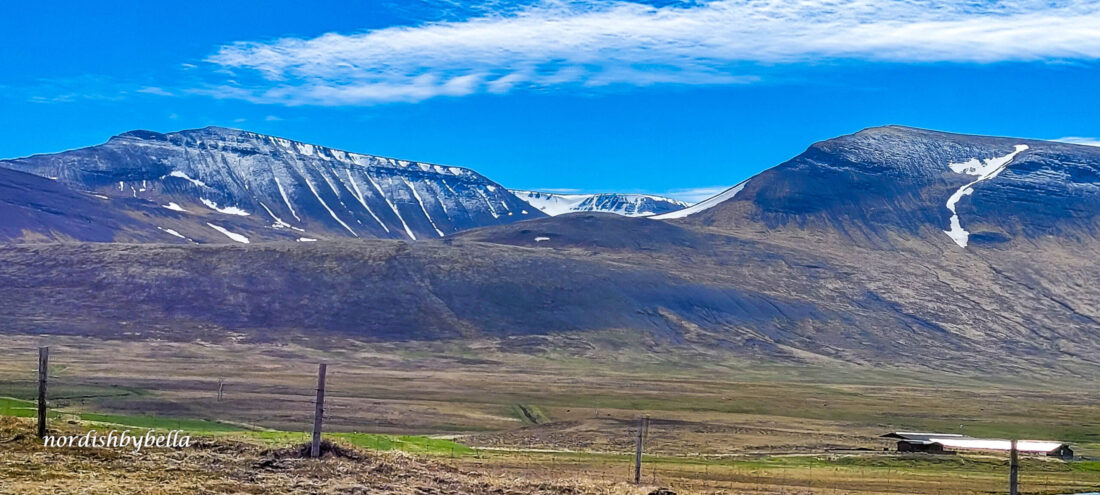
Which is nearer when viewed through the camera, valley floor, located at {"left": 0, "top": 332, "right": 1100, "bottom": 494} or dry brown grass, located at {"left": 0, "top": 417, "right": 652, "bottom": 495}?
dry brown grass, located at {"left": 0, "top": 417, "right": 652, "bottom": 495}

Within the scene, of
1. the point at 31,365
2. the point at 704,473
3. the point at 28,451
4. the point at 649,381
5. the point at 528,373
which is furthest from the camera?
the point at 528,373

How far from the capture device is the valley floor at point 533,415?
3044 centimetres

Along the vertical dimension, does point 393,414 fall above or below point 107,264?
below

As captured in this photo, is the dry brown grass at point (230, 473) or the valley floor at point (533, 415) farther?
the valley floor at point (533, 415)

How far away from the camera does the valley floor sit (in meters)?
30.4

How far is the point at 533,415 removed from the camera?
85938mm

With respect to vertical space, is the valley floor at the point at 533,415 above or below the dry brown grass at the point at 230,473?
below

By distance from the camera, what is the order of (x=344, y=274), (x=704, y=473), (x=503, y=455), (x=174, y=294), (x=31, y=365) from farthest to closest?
(x=344, y=274), (x=174, y=294), (x=31, y=365), (x=503, y=455), (x=704, y=473)

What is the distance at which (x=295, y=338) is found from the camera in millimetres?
156125

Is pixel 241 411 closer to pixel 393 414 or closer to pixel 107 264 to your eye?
pixel 393 414

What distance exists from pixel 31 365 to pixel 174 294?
204 feet

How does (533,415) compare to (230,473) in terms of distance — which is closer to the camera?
(230,473)

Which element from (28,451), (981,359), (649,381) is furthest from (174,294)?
(28,451)

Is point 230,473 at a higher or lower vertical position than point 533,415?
higher
